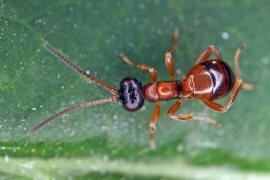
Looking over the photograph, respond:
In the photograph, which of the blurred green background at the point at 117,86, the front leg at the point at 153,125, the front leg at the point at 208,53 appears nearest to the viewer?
the blurred green background at the point at 117,86

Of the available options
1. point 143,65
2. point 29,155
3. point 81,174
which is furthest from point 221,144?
point 29,155

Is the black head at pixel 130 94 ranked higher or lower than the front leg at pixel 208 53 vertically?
lower

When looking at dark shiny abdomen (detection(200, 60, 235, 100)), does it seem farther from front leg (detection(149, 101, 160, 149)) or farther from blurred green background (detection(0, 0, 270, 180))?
front leg (detection(149, 101, 160, 149))

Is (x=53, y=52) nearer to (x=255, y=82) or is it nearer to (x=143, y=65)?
(x=143, y=65)

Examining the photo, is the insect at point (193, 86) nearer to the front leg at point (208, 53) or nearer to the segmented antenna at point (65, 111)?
the front leg at point (208, 53)

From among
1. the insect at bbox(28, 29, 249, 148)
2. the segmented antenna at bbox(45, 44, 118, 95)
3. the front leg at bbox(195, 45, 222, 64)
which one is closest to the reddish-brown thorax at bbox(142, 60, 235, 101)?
the insect at bbox(28, 29, 249, 148)

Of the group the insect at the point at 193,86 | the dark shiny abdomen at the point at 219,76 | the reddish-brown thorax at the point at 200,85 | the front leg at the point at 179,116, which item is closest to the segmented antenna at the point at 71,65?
the insect at the point at 193,86

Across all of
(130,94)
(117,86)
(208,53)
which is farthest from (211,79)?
(117,86)
